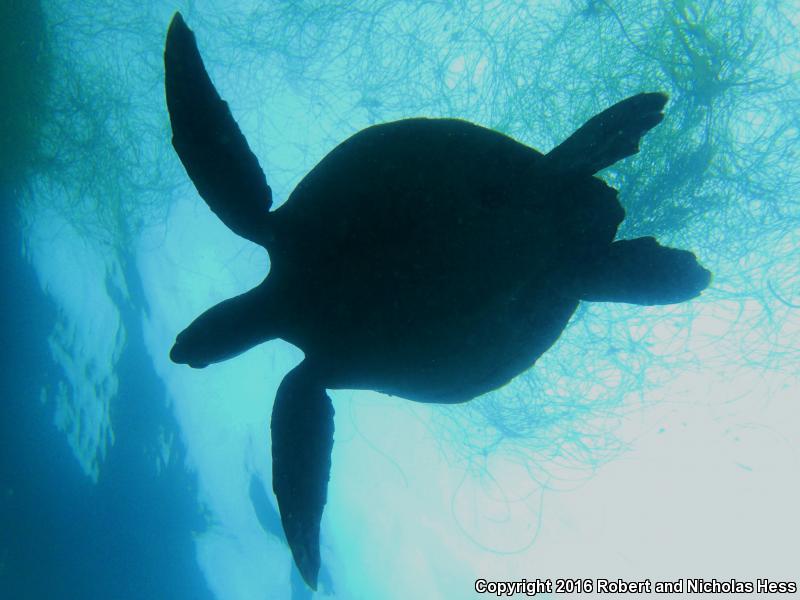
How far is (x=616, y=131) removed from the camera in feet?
7.53

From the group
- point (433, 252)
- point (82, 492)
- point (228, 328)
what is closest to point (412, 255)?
point (433, 252)

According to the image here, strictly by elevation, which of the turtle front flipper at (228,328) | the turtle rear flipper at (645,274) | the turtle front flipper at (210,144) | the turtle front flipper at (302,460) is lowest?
the turtle front flipper at (302,460)

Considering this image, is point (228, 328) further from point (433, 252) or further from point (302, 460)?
point (433, 252)

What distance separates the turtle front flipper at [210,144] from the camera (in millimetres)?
2564

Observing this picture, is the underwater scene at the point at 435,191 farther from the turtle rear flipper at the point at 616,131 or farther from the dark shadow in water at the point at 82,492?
the dark shadow in water at the point at 82,492

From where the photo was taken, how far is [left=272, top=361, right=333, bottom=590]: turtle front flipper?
266 centimetres

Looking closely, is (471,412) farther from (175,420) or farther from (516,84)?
(175,420)

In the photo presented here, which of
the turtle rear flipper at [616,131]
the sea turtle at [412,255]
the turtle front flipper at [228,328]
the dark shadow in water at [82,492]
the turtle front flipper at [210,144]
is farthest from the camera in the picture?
the dark shadow in water at [82,492]

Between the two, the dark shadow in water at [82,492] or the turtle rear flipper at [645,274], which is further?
the dark shadow in water at [82,492]

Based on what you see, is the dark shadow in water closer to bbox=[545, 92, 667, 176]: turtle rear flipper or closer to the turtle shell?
the turtle shell

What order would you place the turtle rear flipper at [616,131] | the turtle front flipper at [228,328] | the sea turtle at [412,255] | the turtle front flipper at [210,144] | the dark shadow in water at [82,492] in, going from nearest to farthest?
the turtle rear flipper at [616,131], the sea turtle at [412,255], the turtle front flipper at [210,144], the turtle front flipper at [228,328], the dark shadow in water at [82,492]

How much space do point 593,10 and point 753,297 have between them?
9.81 ft

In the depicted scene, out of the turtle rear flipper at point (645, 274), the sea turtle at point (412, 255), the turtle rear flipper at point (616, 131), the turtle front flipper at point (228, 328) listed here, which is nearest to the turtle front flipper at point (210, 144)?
the sea turtle at point (412, 255)

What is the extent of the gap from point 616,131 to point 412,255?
1.15 meters
